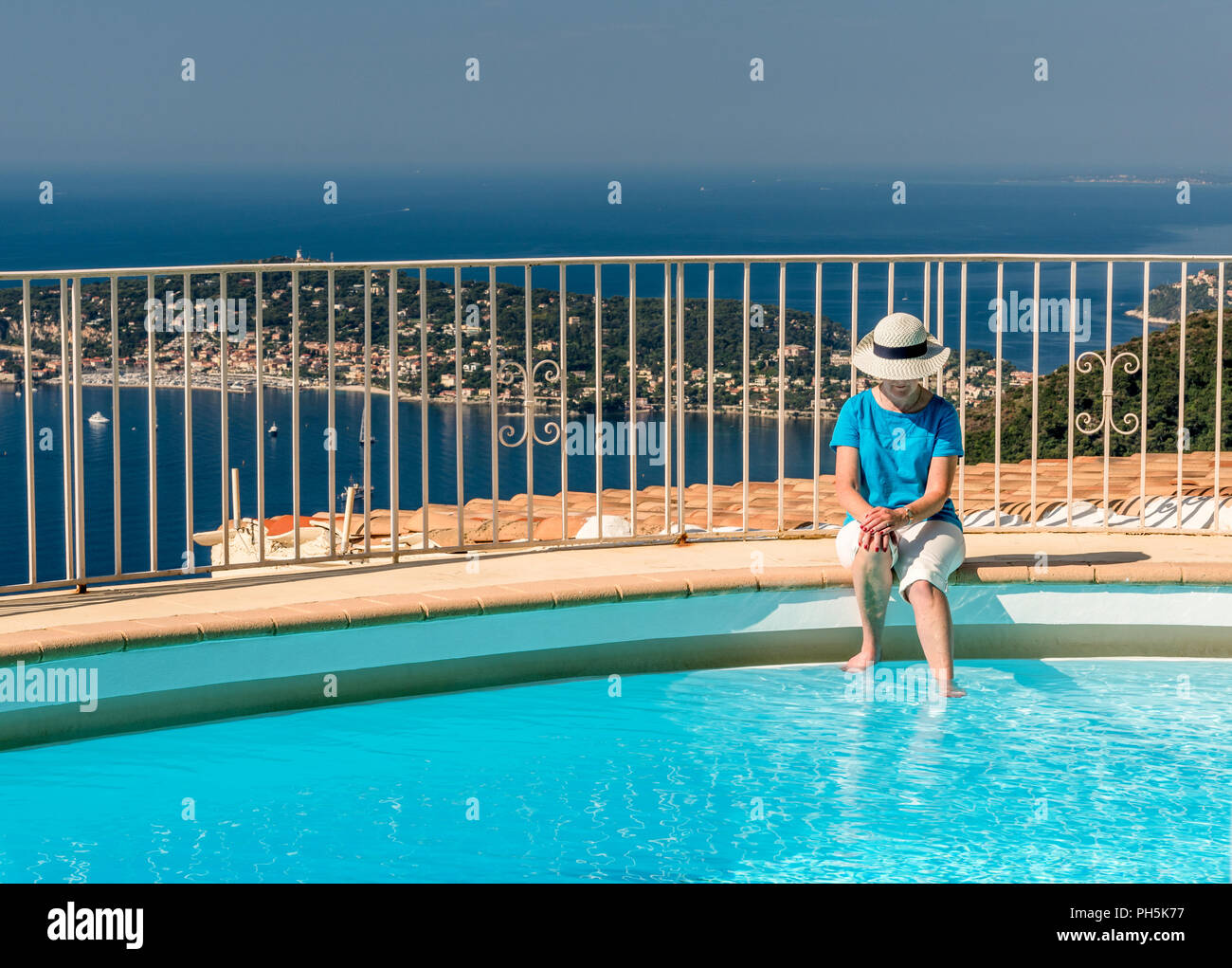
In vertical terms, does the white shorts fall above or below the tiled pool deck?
above

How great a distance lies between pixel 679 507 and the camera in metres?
6.27

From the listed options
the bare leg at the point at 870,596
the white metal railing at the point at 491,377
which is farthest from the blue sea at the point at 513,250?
the bare leg at the point at 870,596

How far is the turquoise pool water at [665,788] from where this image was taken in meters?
3.77

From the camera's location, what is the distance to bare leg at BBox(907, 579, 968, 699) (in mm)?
5004

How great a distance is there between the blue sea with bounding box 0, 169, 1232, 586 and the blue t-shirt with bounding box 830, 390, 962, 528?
1.15 meters

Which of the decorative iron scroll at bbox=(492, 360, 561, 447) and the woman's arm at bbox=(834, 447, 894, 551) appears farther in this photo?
the decorative iron scroll at bbox=(492, 360, 561, 447)

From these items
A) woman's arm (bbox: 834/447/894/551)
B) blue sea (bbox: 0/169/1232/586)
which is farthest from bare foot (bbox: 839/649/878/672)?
blue sea (bbox: 0/169/1232/586)

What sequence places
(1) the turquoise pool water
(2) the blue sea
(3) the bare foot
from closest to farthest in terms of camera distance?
(1) the turquoise pool water → (3) the bare foot → (2) the blue sea

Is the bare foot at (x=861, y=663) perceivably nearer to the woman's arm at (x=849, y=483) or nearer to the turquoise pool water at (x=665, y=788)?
the turquoise pool water at (x=665, y=788)

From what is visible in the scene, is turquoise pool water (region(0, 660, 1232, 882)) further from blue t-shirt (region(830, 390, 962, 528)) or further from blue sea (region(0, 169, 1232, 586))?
blue sea (region(0, 169, 1232, 586))

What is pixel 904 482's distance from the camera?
5.13 meters

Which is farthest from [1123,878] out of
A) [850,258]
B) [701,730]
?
[850,258]
